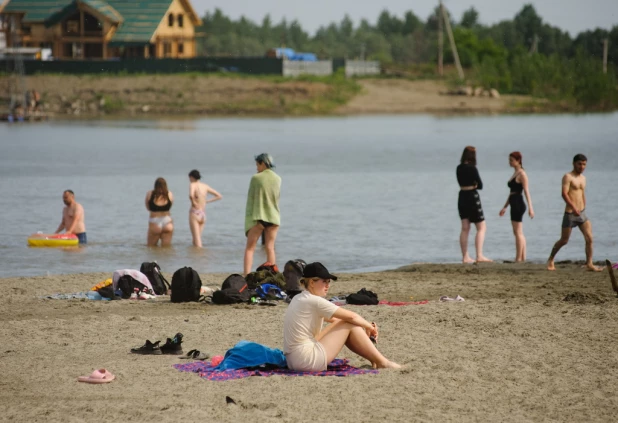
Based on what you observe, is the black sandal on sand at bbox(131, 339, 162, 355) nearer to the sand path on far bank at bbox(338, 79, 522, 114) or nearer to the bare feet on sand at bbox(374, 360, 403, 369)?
the bare feet on sand at bbox(374, 360, 403, 369)

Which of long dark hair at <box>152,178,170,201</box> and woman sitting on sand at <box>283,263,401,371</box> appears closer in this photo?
woman sitting on sand at <box>283,263,401,371</box>

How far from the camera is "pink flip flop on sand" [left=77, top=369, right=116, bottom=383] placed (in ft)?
26.9

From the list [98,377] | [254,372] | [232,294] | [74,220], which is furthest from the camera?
[74,220]

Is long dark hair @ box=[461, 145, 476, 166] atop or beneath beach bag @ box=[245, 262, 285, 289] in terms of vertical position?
atop

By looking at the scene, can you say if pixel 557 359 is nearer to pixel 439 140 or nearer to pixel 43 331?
pixel 43 331

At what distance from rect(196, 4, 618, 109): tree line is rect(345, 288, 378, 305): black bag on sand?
61.0 metres

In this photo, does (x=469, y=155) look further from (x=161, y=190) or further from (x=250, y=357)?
(x=250, y=357)

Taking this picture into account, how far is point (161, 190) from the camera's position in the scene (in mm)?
16969

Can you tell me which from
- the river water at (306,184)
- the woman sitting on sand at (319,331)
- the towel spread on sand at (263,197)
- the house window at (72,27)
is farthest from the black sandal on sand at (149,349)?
the house window at (72,27)

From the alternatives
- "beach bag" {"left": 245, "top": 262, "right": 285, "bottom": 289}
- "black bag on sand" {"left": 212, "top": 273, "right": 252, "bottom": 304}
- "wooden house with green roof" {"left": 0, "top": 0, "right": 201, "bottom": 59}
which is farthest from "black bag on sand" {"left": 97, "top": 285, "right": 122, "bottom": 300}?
"wooden house with green roof" {"left": 0, "top": 0, "right": 201, "bottom": 59}

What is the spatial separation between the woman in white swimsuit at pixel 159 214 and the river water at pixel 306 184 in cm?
32

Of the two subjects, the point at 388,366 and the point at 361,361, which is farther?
the point at 361,361

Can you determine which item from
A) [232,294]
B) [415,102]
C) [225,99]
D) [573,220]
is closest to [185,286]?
[232,294]

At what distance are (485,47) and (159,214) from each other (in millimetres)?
76249
